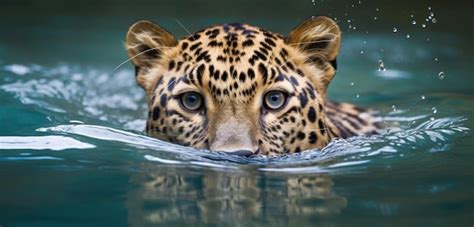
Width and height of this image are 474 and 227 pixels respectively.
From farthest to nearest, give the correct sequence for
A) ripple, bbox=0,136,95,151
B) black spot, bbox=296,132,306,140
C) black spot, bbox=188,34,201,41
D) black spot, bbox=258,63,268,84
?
black spot, bbox=188,34,201,41 → ripple, bbox=0,136,95,151 → black spot, bbox=296,132,306,140 → black spot, bbox=258,63,268,84

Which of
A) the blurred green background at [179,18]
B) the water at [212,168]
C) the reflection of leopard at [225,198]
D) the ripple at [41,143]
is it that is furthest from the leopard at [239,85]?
the blurred green background at [179,18]

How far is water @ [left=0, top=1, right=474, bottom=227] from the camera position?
5137 mm

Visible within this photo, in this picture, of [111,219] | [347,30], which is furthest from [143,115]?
[347,30]

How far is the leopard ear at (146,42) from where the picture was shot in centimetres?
679

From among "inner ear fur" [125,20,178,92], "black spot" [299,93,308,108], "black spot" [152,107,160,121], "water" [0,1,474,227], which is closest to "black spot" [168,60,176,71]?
"inner ear fur" [125,20,178,92]

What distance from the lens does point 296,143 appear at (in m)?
6.44

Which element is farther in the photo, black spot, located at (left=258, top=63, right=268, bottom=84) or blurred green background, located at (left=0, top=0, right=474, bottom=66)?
blurred green background, located at (left=0, top=0, right=474, bottom=66)

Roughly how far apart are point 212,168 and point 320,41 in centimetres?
136

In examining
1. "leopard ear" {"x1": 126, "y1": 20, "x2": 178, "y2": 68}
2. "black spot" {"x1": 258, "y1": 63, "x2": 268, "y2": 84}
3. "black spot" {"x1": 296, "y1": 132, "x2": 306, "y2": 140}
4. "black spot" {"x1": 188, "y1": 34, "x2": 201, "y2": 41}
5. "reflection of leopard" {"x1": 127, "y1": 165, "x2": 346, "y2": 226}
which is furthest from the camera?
"leopard ear" {"x1": 126, "y1": 20, "x2": 178, "y2": 68}

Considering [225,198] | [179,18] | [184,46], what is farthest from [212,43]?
[179,18]

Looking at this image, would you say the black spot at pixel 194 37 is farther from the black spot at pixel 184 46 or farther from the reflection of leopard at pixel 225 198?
the reflection of leopard at pixel 225 198

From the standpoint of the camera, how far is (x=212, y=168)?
19.4 ft

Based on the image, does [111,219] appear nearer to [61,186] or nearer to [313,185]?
[61,186]

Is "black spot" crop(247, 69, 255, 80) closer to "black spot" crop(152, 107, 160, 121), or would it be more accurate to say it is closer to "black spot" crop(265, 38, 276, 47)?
"black spot" crop(265, 38, 276, 47)
